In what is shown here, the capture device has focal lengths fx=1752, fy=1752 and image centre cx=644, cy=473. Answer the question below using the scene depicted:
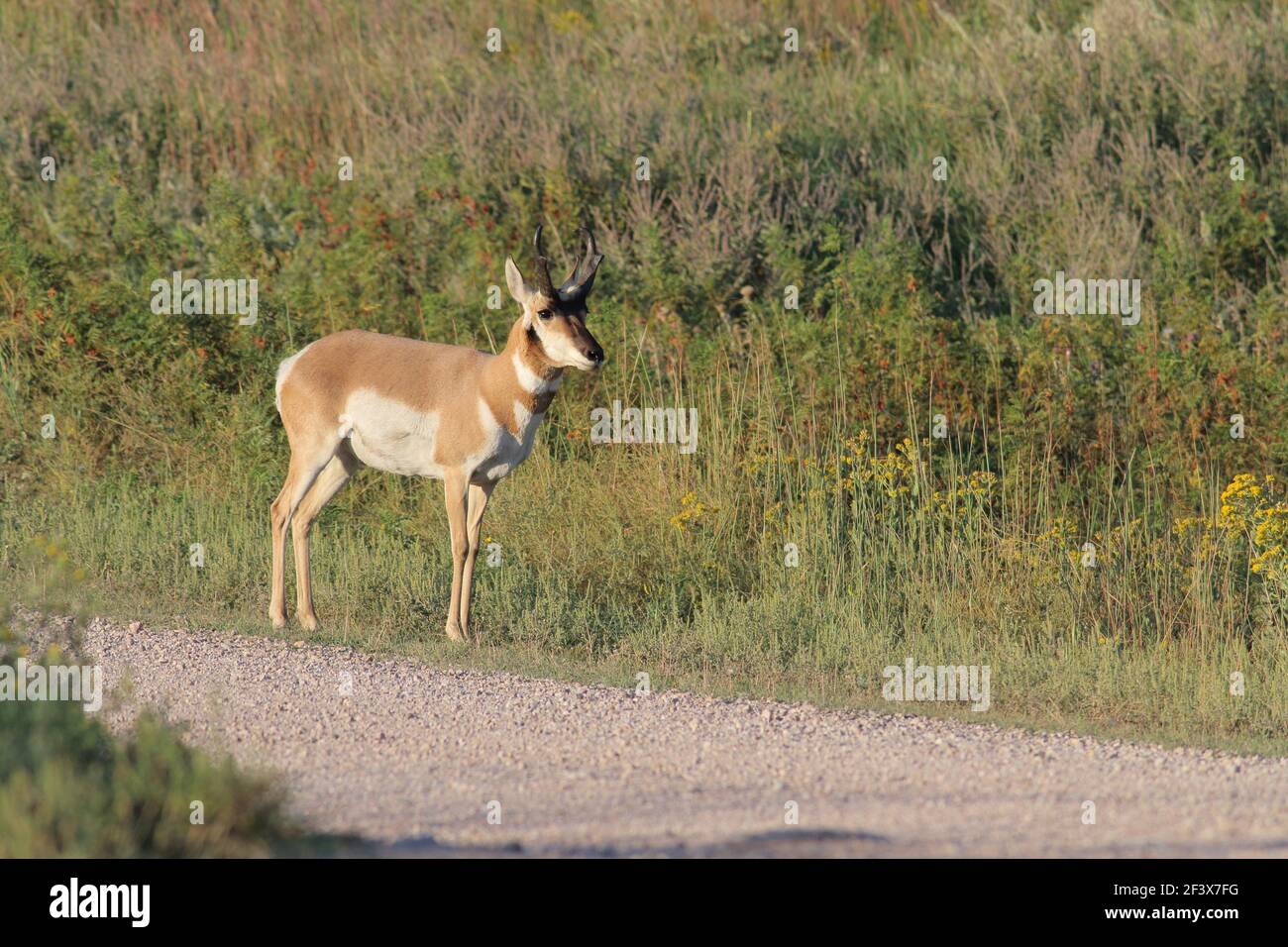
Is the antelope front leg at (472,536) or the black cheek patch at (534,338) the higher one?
the black cheek patch at (534,338)

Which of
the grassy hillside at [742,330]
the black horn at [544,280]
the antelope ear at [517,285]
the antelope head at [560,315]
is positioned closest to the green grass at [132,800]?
the grassy hillside at [742,330]

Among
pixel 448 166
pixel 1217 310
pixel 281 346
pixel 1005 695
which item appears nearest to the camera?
pixel 1005 695

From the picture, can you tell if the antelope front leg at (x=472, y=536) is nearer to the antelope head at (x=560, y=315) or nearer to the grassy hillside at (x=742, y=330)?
the grassy hillside at (x=742, y=330)

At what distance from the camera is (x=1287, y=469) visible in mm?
13359

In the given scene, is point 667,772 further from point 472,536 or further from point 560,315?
point 472,536

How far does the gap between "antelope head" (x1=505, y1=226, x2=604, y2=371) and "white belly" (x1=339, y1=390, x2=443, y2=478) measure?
906 millimetres

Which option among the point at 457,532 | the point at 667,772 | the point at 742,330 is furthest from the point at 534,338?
the point at 742,330

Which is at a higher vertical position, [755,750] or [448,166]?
[448,166]

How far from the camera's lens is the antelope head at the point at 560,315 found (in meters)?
10.6

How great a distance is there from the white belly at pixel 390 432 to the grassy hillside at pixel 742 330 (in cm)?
97

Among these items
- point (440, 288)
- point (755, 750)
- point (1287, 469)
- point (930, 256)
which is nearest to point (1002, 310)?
point (930, 256)

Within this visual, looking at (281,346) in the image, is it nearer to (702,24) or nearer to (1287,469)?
(1287,469)

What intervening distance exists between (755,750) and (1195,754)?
2.05 meters

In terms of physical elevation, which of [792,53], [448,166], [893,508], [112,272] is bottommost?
[893,508]
